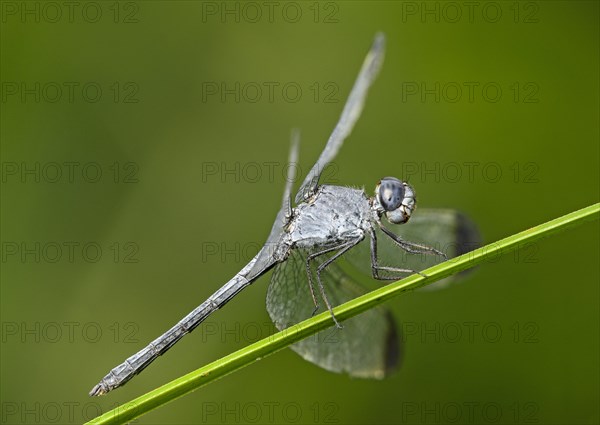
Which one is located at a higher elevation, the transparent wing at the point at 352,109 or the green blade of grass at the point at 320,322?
the transparent wing at the point at 352,109

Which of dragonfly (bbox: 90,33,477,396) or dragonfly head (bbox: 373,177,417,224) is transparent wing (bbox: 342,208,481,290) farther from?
dragonfly head (bbox: 373,177,417,224)

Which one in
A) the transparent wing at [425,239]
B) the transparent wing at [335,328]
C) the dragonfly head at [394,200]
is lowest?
the transparent wing at [335,328]

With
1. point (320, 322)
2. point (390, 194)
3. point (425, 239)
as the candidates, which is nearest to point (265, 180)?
point (425, 239)

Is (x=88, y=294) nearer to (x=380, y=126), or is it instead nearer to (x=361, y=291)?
(x=361, y=291)

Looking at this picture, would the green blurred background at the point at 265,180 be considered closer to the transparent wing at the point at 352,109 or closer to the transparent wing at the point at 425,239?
the transparent wing at the point at 425,239

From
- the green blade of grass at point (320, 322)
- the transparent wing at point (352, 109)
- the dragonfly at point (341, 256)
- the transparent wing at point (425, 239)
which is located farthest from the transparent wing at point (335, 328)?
the green blade of grass at point (320, 322)

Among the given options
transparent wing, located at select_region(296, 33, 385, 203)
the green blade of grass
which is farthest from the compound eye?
the green blade of grass

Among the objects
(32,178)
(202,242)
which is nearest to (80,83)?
(32,178)

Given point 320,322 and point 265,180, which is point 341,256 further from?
point 265,180
